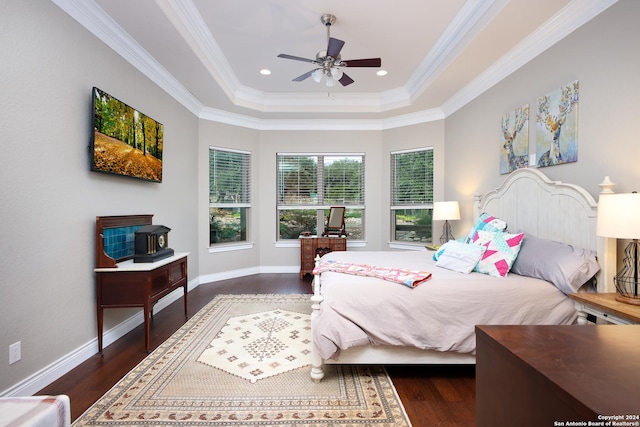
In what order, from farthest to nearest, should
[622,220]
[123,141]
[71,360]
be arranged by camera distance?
[123,141] < [71,360] < [622,220]

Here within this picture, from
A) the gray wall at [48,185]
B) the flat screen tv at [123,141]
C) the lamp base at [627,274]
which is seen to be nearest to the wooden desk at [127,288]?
the gray wall at [48,185]

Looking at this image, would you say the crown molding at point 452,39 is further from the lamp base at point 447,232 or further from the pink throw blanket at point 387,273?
the pink throw blanket at point 387,273

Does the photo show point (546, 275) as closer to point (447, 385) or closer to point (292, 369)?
point (447, 385)

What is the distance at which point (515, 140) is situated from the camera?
3.12m

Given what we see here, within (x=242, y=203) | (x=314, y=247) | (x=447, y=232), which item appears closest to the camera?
(x=447, y=232)

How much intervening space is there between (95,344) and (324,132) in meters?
4.33

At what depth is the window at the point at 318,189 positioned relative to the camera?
5.44m

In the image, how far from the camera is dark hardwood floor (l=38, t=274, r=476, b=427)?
1758 mm

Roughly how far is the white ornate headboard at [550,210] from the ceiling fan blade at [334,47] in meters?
2.09

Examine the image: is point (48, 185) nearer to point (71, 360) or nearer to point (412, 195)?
point (71, 360)

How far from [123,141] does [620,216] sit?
372 centimetres

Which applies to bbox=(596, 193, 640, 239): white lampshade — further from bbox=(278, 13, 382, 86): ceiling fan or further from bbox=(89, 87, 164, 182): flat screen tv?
bbox=(89, 87, 164, 182): flat screen tv

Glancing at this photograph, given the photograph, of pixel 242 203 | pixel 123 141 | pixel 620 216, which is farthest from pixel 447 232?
pixel 123 141

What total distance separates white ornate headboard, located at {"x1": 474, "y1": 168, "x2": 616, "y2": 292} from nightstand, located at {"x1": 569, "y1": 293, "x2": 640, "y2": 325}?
0.28m
